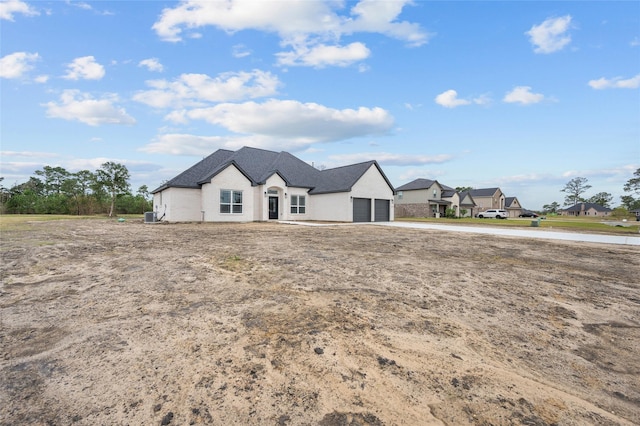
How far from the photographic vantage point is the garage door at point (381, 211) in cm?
2594

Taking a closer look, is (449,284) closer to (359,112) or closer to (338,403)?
(338,403)

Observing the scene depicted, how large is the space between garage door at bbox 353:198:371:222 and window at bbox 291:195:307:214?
5.07 meters

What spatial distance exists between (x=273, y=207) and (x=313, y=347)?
72.5ft

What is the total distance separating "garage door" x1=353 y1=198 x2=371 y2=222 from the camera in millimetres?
24250

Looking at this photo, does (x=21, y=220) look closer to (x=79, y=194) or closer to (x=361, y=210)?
(x=79, y=194)

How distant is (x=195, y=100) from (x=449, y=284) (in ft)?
66.6

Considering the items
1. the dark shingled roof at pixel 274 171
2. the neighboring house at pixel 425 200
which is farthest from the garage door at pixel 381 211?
the neighboring house at pixel 425 200

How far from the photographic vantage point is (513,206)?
65.5 meters

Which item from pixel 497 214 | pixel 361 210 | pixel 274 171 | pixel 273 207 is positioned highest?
pixel 274 171

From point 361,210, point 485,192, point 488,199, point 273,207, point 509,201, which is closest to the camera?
point 273,207

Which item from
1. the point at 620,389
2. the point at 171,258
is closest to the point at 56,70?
the point at 171,258

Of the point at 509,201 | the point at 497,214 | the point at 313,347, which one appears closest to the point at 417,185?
the point at 497,214

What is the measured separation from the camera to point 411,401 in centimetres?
200

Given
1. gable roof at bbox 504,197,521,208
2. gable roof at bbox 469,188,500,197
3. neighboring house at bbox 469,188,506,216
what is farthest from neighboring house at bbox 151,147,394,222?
gable roof at bbox 504,197,521,208
